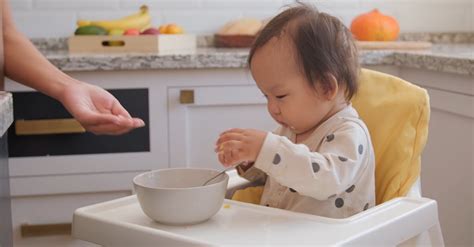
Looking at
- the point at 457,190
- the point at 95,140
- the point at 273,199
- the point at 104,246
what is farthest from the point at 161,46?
the point at 104,246

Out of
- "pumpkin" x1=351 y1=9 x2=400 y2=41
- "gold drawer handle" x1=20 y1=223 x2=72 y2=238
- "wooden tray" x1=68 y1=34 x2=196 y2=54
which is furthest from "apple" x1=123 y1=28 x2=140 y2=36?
"pumpkin" x1=351 y1=9 x2=400 y2=41

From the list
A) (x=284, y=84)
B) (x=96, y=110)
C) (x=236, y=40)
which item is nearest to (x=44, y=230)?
(x=96, y=110)

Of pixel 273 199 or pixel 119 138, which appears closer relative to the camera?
pixel 273 199

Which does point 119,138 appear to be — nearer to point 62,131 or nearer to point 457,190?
point 62,131

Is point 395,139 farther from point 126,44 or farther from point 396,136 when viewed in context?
point 126,44

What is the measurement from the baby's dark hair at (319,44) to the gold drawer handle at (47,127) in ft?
3.18

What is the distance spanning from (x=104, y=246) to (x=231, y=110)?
1.22 meters

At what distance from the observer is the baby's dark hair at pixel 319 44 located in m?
1.32

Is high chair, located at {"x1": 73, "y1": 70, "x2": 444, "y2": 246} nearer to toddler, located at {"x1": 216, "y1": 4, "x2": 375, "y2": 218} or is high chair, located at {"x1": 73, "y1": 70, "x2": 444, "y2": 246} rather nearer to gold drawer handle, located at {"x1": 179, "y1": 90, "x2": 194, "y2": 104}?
toddler, located at {"x1": 216, "y1": 4, "x2": 375, "y2": 218}

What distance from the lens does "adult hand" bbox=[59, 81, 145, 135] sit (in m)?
1.45

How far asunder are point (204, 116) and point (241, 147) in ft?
3.79

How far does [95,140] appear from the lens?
7.32 feet

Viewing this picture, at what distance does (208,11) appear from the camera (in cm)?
291

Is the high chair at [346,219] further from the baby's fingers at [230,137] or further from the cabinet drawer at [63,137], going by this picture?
the cabinet drawer at [63,137]
